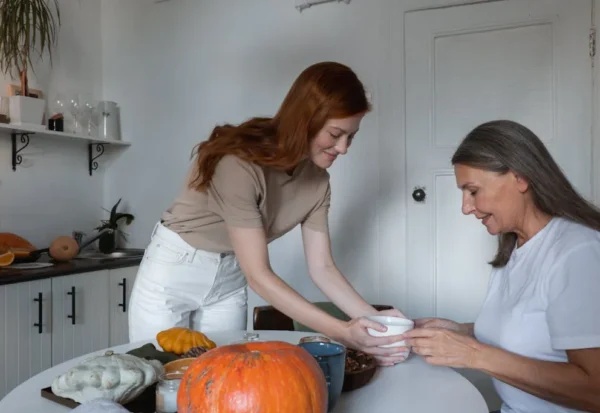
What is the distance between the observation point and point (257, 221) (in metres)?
1.41

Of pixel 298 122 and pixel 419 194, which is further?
pixel 419 194

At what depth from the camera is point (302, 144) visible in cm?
146

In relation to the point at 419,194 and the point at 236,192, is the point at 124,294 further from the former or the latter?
the point at 236,192

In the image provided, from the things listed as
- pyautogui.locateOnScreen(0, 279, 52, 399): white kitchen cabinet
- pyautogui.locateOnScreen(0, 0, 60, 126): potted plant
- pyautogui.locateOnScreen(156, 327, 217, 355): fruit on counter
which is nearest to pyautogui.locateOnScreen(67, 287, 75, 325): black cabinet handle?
pyautogui.locateOnScreen(0, 279, 52, 399): white kitchen cabinet

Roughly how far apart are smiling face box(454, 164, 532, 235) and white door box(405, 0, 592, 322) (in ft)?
4.67

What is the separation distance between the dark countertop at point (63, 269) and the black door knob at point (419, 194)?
4.86 ft

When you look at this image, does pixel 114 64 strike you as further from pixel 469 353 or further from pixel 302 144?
pixel 469 353

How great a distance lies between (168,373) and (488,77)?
2207 mm

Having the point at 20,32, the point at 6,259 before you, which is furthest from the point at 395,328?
the point at 20,32

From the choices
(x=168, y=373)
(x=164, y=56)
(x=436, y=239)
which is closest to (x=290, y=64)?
(x=164, y=56)

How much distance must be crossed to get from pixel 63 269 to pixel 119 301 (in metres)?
0.44

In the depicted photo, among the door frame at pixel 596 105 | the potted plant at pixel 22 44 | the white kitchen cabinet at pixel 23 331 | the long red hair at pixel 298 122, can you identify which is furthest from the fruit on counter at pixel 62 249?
the door frame at pixel 596 105

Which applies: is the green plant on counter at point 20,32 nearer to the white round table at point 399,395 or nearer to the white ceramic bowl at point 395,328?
the white round table at point 399,395

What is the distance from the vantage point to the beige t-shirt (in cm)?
146
